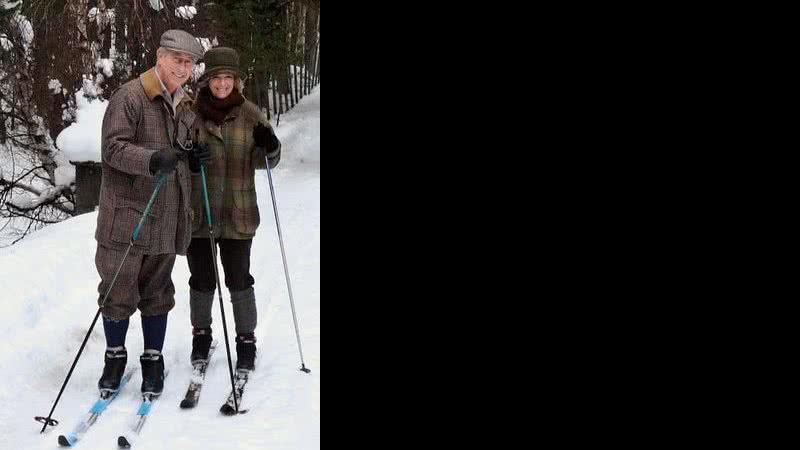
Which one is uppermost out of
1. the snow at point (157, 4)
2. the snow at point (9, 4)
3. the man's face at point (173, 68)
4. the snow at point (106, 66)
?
the man's face at point (173, 68)

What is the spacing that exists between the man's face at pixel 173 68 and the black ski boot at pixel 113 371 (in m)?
1.25

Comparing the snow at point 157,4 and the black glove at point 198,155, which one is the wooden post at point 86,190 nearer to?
the snow at point 157,4

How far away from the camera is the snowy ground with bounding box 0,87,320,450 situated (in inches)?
143

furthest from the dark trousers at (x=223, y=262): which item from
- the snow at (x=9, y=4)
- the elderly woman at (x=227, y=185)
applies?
the snow at (x=9, y=4)

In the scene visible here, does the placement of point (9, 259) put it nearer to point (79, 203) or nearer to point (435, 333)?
point (79, 203)

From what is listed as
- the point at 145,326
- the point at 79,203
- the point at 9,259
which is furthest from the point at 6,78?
the point at 145,326

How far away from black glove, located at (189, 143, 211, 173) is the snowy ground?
109 centimetres

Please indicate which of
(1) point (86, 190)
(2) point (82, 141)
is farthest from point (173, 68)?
(1) point (86, 190)

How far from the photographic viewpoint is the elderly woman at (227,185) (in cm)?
399

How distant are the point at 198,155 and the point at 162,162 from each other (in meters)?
0.27

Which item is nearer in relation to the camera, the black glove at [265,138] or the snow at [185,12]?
the black glove at [265,138]

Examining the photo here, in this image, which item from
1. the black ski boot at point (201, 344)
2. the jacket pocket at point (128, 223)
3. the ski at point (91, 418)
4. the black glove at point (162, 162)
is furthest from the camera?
the black ski boot at point (201, 344)

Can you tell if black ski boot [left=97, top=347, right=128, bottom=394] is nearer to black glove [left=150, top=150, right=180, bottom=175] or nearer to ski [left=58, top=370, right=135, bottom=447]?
ski [left=58, top=370, right=135, bottom=447]

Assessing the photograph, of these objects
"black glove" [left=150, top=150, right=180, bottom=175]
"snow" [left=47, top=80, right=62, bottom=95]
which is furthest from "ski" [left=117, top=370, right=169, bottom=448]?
"snow" [left=47, top=80, right=62, bottom=95]
